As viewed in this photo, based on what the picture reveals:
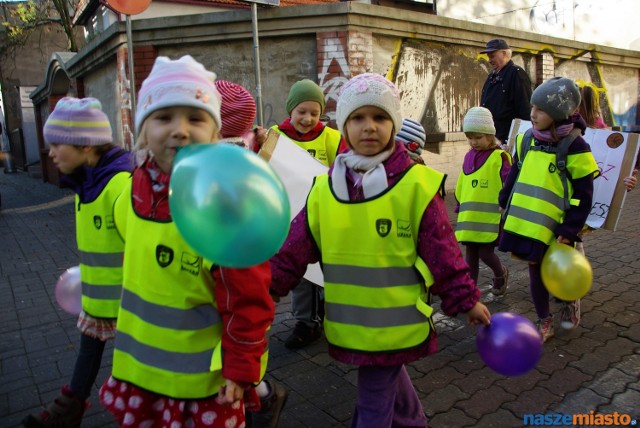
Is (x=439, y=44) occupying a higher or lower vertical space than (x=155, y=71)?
higher

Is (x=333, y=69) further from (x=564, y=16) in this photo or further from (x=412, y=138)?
(x=564, y=16)

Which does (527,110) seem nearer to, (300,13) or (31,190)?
(300,13)

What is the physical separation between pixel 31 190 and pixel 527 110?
14720 millimetres

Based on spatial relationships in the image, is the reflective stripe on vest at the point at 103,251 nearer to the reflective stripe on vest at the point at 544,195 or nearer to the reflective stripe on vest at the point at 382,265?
the reflective stripe on vest at the point at 382,265

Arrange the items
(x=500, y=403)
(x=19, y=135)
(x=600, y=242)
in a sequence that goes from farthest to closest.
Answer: (x=19, y=135) < (x=600, y=242) < (x=500, y=403)

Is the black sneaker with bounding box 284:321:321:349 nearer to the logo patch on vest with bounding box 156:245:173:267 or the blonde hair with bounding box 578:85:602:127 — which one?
the logo patch on vest with bounding box 156:245:173:267

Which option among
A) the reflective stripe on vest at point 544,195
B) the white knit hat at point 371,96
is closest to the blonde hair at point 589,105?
the reflective stripe on vest at point 544,195

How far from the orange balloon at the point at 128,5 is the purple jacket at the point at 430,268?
4.64 meters

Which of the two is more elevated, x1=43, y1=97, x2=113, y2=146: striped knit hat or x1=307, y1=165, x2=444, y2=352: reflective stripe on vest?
x1=43, y1=97, x2=113, y2=146: striped knit hat

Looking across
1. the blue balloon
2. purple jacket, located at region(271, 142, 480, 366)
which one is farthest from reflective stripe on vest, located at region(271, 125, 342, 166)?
the blue balloon

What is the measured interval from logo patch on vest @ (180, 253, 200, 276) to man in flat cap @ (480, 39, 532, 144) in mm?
4873

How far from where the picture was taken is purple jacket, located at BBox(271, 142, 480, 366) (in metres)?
2.06

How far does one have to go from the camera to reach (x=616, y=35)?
15.8 metres

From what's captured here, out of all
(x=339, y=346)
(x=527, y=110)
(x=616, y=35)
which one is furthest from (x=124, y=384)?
(x=616, y=35)
